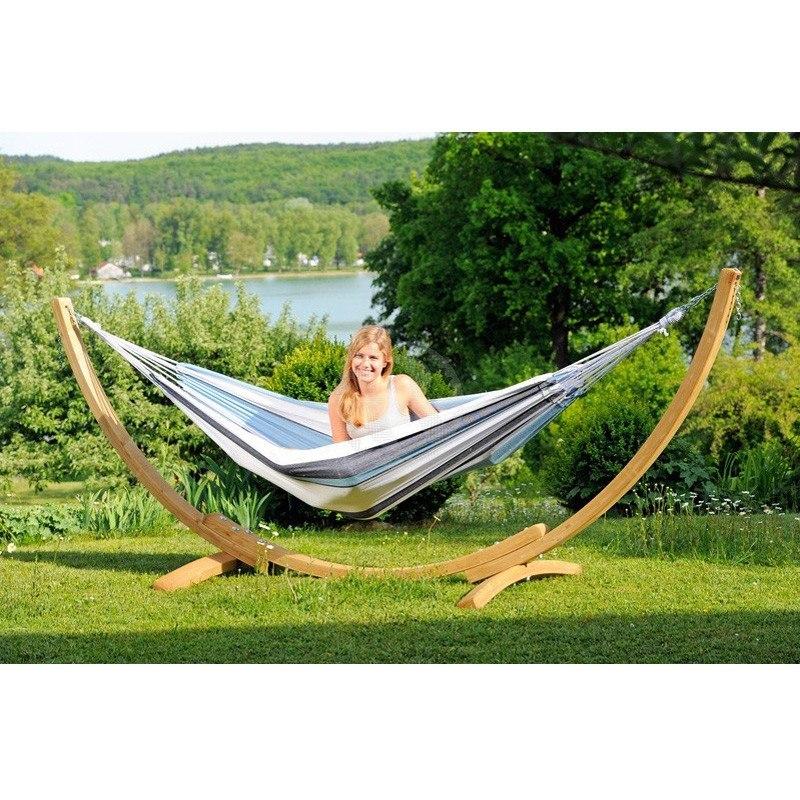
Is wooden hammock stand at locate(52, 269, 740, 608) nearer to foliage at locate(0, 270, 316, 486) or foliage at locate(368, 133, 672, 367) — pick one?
foliage at locate(0, 270, 316, 486)

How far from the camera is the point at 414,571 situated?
405cm

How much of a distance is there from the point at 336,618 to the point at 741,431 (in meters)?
3.57

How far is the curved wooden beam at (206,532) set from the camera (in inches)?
158

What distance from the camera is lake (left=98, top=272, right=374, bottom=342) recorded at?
9.26 m

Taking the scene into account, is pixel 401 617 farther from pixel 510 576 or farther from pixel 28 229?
pixel 28 229

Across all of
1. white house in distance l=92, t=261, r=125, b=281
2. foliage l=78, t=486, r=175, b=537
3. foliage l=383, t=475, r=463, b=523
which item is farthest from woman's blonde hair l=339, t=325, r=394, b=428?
white house in distance l=92, t=261, r=125, b=281

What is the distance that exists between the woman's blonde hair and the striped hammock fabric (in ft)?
0.74

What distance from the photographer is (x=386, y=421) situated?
4.06 metres

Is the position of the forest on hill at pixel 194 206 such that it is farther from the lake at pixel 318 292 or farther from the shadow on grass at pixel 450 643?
the shadow on grass at pixel 450 643

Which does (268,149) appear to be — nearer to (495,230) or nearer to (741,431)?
(495,230)

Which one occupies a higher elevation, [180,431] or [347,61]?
[347,61]

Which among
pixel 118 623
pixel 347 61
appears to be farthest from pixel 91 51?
pixel 118 623

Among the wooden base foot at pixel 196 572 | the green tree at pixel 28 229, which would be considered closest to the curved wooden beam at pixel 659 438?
the wooden base foot at pixel 196 572

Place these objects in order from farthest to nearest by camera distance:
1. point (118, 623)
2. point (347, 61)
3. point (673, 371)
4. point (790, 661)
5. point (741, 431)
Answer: point (673, 371), point (741, 431), point (347, 61), point (118, 623), point (790, 661)
